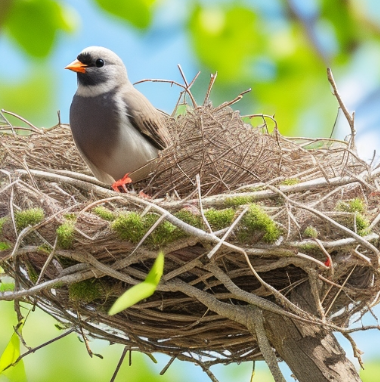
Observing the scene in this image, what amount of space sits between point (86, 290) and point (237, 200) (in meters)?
0.67

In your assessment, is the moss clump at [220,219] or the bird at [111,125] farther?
the bird at [111,125]

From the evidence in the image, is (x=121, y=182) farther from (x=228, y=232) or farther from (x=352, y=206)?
(x=352, y=206)

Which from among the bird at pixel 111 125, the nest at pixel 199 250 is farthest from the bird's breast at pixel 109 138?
the nest at pixel 199 250

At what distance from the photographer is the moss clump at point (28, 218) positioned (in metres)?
2.46

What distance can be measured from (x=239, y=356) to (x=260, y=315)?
0.54m

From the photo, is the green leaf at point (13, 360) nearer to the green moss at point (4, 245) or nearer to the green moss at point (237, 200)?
the green moss at point (4, 245)

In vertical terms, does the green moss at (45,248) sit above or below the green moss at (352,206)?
above

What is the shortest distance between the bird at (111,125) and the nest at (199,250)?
0.70 feet

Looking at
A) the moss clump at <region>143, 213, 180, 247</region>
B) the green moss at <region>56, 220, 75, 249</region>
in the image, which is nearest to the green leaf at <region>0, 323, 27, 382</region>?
the green moss at <region>56, 220, 75, 249</region>

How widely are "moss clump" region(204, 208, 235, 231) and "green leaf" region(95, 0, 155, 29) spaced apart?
0.73 meters

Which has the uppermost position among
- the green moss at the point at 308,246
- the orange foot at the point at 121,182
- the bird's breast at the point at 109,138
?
the bird's breast at the point at 109,138

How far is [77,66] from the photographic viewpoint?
342 centimetres

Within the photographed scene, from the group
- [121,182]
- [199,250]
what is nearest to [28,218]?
[199,250]

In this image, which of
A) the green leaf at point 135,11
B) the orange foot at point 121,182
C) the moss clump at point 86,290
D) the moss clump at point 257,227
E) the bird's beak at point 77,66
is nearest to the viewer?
the green leaf at point 135,11
